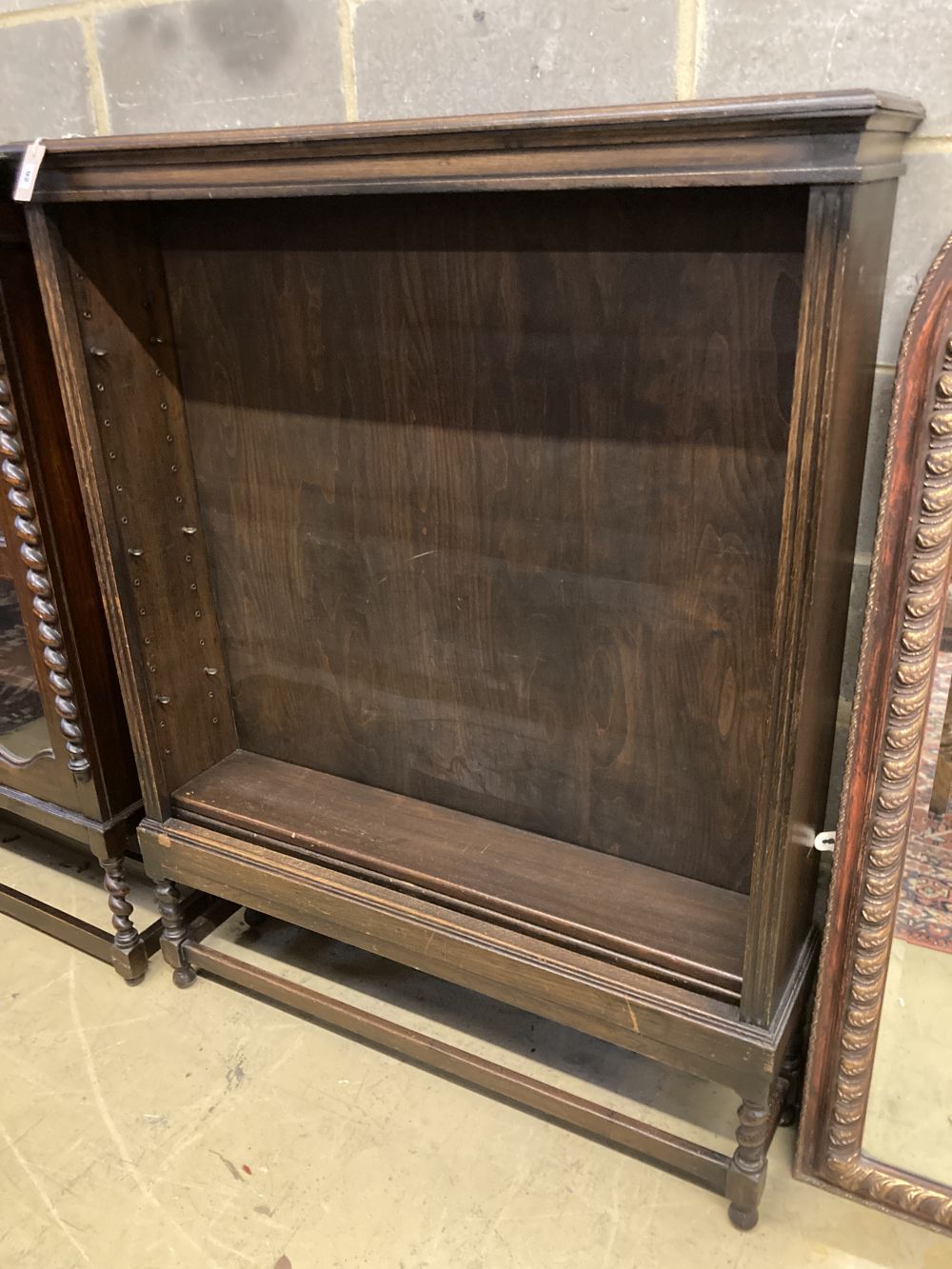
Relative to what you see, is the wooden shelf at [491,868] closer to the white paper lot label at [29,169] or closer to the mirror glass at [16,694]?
the mirror glass at [16,694]

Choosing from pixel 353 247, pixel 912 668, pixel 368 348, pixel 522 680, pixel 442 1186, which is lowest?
pixel 442 1186

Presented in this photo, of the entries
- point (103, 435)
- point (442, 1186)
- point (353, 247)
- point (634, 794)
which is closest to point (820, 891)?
point (634, 794)

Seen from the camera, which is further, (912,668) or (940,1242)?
(940,1242)

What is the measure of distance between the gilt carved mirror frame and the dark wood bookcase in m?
0.05

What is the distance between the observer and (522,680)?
147 cm

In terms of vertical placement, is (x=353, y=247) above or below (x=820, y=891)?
above

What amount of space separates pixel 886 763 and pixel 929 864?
183mm

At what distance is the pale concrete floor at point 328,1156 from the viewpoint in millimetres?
1326

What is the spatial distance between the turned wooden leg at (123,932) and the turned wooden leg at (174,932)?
5 centimetres

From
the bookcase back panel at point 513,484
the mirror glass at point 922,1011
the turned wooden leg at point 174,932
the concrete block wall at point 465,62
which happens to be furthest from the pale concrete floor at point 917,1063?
the turned wooden leg at point 174,932

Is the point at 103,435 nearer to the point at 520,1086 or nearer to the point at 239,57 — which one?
the point at 239,57

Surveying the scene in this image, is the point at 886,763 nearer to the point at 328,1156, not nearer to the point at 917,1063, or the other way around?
the point at 917,1063

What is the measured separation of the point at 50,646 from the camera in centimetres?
160

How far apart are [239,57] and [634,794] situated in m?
1.21
